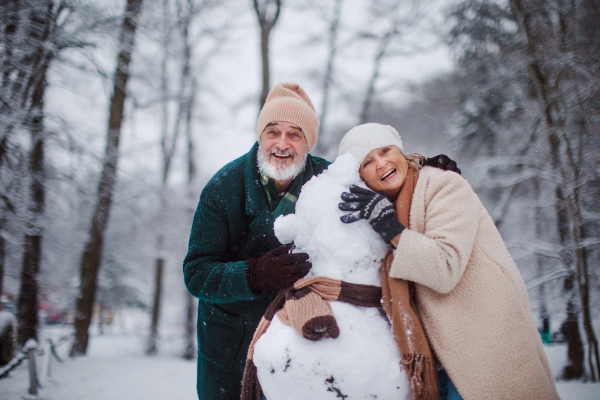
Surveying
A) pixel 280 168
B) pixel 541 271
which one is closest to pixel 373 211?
pixel 280 168

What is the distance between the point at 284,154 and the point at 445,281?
3.69ft

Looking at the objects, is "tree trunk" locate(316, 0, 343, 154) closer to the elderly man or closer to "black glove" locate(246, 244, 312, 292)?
the elderly man

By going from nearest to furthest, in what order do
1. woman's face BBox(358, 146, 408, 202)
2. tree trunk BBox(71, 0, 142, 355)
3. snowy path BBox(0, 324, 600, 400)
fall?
woman's face BBox(358, 146, 408, 202) → snowy path BBox(0, 324, 600, 400) → tree trunk BBox(71, 0, 142, 355)

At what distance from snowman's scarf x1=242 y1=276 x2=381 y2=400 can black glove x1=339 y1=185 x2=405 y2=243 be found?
10.3 inches

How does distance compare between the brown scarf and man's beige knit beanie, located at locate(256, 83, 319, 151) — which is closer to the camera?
the brown scarf

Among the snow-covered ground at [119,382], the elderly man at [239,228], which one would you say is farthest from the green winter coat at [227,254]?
the snow-covered ground at [119,382]

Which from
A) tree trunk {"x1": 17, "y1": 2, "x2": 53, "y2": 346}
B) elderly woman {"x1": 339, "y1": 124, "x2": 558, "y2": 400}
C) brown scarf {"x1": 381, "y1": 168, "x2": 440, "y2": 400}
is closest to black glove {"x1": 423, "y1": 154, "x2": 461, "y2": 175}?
elderly woman {"x1": 339, "y1": 124, "x2": 558, "y2": 400}

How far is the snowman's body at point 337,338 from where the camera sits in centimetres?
126

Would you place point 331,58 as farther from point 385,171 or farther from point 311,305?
point 311,305

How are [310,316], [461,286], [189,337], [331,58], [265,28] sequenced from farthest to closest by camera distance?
[331,58]
[189,337]
[265,28]
[461,286]
[310,316]

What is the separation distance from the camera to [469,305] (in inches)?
53.6

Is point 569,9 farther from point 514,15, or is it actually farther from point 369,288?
point 369,288

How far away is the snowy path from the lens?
406cm

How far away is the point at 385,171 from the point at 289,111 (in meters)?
0.79
